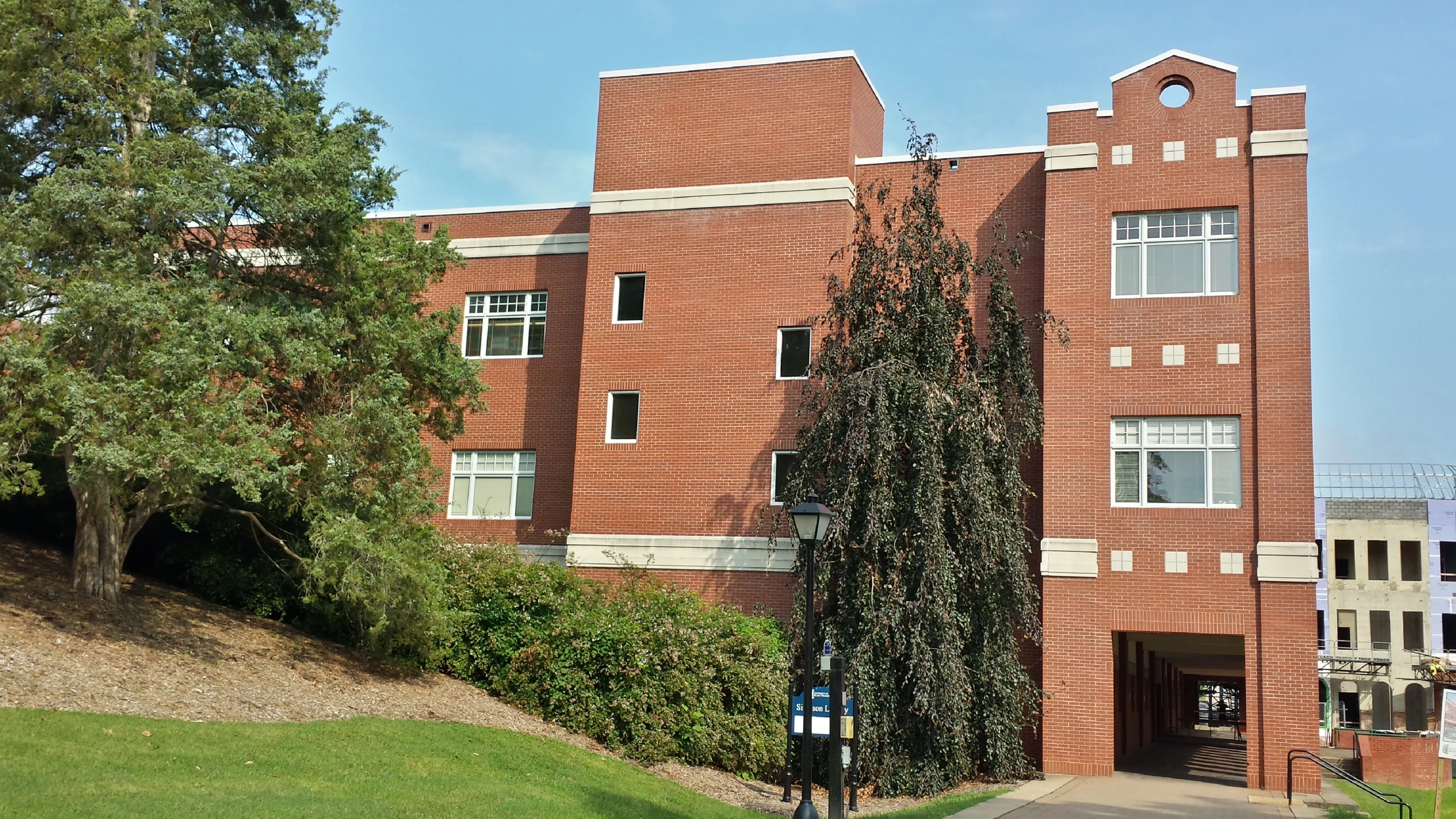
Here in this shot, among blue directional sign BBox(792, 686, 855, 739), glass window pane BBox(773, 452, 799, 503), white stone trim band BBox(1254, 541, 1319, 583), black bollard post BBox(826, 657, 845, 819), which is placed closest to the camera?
black bollard post BBox(826, 657, 845, 819)

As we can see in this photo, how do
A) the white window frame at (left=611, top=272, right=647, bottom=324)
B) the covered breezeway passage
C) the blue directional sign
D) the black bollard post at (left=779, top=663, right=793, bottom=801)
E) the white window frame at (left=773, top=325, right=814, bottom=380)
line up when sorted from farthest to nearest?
the covered breezeway passage, the white window frame at (left=611, top=272, right=647, bottom=324), the white window frame at (left=773, top=325, right=814, bottom=380), the black bollard post at (left=779, top=663, right=793, bottom=801), the blue directional sign

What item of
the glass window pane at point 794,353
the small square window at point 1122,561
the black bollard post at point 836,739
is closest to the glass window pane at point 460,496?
the glass window pane at point 794,353

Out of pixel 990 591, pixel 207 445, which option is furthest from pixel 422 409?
pixel 990 591

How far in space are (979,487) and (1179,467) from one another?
4543 millimetres

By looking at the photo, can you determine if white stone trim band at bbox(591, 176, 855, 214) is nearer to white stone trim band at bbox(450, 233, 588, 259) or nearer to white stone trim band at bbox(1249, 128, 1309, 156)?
white stone trim band at bbox(450, 233, 588, 259)

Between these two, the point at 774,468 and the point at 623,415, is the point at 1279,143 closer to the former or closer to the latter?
the point at 774,468

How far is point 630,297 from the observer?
27016 millimetres

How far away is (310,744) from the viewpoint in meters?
15.3

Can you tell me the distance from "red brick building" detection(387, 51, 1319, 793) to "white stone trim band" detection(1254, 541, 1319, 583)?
0.13 ft

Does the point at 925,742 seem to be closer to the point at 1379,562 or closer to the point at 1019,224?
the point at 1019,224

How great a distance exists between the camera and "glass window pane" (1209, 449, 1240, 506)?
74.5ft

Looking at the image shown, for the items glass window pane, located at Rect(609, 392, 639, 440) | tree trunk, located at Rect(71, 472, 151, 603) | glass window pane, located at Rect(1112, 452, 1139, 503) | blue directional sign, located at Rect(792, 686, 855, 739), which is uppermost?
glass window pane, located at Rect(609, 392, 639, 440)

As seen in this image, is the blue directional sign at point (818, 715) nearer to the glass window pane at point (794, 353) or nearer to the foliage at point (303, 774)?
the foliage at point (303, 774)

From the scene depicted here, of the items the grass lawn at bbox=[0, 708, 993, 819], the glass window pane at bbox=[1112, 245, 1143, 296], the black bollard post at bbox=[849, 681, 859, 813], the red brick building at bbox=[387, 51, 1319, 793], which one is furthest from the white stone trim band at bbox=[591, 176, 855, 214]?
the grass lawn at bbox=[0, 708, 993, 819]
